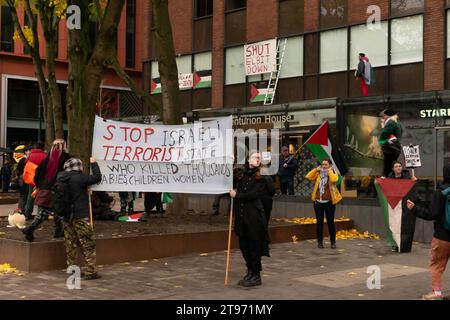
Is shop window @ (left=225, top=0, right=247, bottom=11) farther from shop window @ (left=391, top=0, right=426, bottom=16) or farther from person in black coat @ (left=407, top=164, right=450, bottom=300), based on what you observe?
person in black coat @ (left=407, top=164, right=450, bottom=300)

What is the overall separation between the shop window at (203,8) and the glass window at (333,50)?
737cm

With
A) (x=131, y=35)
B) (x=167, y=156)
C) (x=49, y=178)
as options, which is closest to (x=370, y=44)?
(x=167, y=156)

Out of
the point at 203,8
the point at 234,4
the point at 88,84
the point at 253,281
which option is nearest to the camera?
the point at 253,281

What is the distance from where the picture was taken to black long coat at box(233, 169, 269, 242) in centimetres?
834

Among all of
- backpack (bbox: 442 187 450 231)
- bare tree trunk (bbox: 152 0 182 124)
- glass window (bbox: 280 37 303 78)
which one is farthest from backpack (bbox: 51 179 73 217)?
glass window (bbox: 280 37 303 78)

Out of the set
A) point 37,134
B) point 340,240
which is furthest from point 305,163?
point 37,134

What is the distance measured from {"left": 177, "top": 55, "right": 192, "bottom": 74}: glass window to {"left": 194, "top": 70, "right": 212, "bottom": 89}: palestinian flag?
577 millimetres

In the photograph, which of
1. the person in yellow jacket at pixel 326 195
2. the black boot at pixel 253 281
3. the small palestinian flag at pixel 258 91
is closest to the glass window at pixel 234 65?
the small palestinian flag at pixel 258 91

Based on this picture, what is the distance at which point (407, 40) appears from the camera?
23.6 m

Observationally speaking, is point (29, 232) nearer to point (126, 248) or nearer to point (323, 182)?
point (126, 248)

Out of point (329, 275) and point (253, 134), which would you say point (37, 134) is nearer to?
point (253, 134)

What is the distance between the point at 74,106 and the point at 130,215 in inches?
103

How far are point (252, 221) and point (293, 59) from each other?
19817 millimetres

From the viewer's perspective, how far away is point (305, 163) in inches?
692
